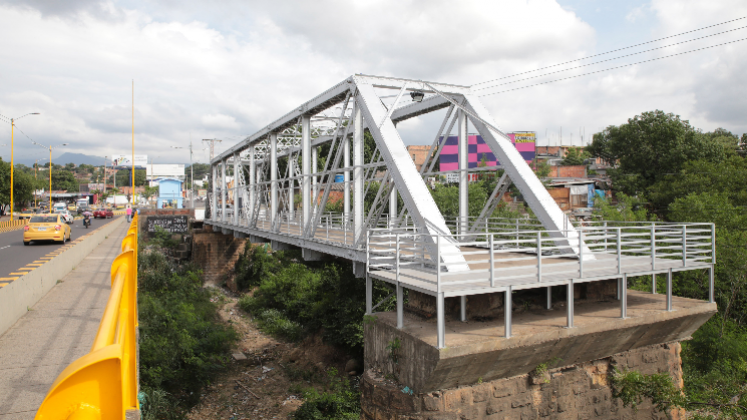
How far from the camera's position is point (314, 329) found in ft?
66.7

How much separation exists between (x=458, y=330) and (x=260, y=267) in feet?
82.1

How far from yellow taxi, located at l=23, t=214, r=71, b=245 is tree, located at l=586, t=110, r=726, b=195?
36.7 metres

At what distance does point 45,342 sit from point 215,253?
29971mm

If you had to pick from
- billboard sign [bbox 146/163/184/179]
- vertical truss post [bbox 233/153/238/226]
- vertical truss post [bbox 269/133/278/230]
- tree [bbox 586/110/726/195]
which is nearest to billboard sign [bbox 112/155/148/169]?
billboard sign [bbox 146/163/184/179]

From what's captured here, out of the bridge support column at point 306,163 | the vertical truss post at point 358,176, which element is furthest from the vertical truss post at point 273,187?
the vertical truss post at point 358,176

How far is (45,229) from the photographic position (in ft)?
74.3

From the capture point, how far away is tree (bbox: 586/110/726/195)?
33.1 m

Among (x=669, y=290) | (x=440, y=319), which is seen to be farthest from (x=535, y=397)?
(x=669, y=290)

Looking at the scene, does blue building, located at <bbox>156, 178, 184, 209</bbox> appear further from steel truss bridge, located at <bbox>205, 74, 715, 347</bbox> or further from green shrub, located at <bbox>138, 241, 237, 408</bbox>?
steel truss bridge, located at <bbox>205, 74, 715, 347</bbox>

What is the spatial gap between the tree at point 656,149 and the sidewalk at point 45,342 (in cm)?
3508

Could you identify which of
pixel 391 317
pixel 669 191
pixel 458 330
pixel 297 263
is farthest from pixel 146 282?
pixel 669 191

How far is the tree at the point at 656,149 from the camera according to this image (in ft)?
109

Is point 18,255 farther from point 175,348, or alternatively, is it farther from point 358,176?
point 358,176

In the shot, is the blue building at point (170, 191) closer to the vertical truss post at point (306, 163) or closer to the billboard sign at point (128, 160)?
the billboard sign at point (128, 160)
